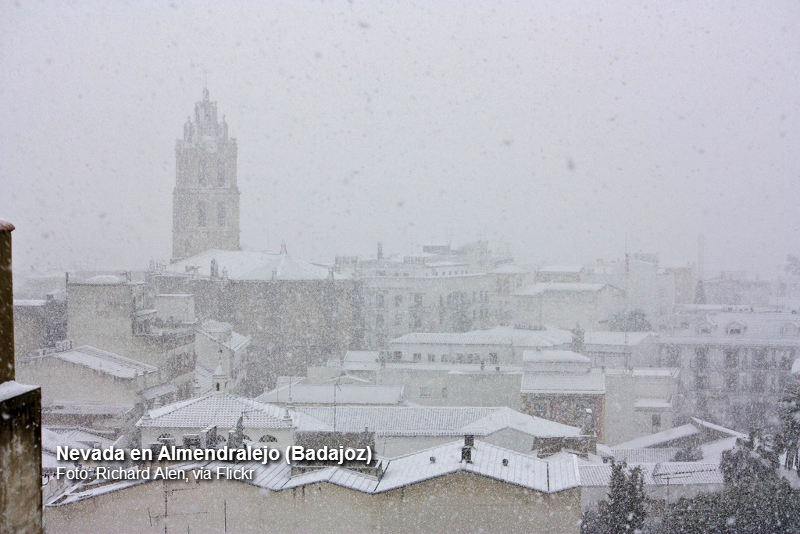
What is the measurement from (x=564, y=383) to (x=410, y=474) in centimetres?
666

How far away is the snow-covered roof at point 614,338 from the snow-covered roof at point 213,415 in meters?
9.27

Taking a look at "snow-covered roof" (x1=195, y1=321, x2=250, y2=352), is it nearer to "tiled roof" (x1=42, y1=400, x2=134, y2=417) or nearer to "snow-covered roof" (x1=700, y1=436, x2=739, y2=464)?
"tiled roof" (x1=42, y1=400, x2=134, y2=417)

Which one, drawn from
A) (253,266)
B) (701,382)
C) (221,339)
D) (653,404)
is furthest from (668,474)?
(253,266)

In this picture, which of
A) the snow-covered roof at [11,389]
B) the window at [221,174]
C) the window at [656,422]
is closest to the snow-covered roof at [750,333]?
the window at [656,422]

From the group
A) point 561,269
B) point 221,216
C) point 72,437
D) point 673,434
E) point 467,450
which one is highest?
point 221,216

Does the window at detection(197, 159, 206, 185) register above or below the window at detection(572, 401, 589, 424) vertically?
above

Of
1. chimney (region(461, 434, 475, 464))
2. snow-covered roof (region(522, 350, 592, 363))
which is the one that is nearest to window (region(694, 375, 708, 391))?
snow-covered roof (region(522, 350, 592, 363))

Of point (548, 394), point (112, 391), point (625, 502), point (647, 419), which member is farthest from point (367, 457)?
point (647, 419)

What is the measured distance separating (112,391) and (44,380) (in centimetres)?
81

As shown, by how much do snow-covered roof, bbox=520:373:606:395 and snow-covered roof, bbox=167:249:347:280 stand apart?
29.4ft

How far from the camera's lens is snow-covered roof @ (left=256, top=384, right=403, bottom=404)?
11266 millimetres

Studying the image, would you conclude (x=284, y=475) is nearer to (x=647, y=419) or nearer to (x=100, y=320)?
(x=100, y=320)

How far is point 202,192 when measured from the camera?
23.5 m

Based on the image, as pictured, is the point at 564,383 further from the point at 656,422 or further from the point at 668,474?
the point at 668,474
